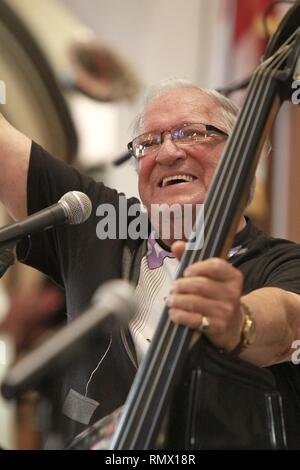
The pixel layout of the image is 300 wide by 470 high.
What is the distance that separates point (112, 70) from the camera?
3303mm

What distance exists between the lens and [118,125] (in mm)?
3252

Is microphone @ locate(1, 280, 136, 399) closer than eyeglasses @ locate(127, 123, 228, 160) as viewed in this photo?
Yes

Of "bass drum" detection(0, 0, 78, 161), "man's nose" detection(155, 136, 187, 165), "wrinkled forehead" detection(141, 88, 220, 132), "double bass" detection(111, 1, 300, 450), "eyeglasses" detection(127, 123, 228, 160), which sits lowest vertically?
"double bass" detection(111, 1, 300, 450)

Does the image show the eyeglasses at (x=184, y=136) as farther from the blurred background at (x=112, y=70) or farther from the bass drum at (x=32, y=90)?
the bass drum at (x=32, y=90)

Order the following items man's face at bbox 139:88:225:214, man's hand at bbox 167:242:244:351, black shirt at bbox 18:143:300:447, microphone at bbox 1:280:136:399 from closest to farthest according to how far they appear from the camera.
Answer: microphone at bbox 1:280:136:399 < man's hand at bbox 167:242:244:351 < black shirt at bbox 18:143:300:447 < man's face at bbox 139:88:225:214

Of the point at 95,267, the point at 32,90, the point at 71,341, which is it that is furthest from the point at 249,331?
the point at 32,90

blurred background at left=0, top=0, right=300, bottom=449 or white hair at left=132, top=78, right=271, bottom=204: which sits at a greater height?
blurred background at left=0, top=0, right=300, bottom=449

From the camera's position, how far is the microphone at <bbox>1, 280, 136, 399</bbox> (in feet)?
2.31

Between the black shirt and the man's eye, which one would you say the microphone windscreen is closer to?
the black shirt

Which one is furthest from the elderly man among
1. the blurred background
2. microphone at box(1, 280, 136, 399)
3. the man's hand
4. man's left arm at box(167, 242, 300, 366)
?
the blurred background

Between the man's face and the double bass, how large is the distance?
380mm

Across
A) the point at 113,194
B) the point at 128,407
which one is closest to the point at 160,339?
the point at 128,407

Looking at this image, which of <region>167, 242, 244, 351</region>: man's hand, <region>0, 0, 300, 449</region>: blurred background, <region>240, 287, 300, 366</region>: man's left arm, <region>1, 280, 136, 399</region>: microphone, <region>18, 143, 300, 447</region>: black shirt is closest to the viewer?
<region>1, 280, 136, 399</region>: microphone
